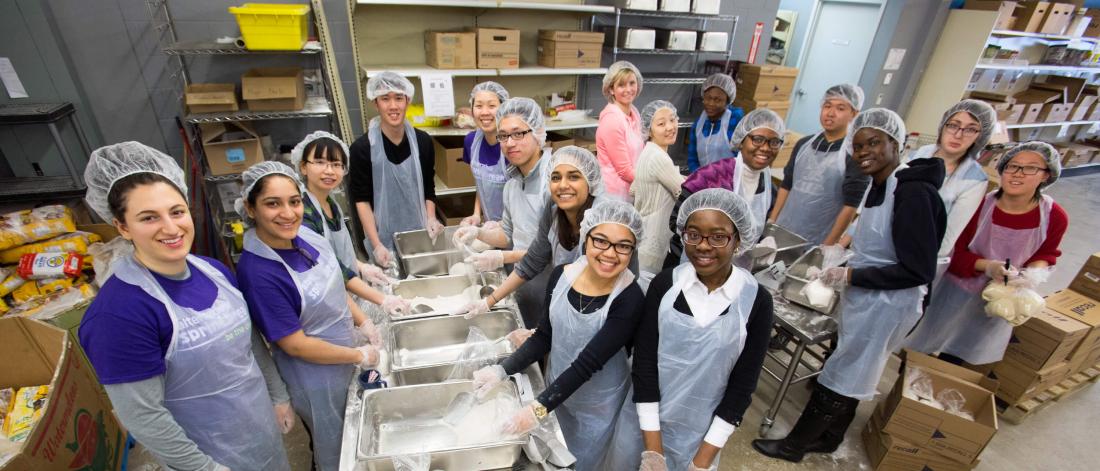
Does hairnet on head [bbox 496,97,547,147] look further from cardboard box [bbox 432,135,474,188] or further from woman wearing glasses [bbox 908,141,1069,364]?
woman wearing glasses [bbox 908,141,1069,364]

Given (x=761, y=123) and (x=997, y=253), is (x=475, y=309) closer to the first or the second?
(x=761, y=123)

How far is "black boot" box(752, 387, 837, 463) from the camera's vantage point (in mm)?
2172

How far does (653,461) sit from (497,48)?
3.08 m

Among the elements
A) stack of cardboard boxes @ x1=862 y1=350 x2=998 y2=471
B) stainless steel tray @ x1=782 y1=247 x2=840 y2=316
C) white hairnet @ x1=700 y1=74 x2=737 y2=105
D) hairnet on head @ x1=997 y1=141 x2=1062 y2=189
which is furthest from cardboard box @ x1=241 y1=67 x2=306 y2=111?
hairnet on head @ x1=997 y1=141 x2=1062 y2=189

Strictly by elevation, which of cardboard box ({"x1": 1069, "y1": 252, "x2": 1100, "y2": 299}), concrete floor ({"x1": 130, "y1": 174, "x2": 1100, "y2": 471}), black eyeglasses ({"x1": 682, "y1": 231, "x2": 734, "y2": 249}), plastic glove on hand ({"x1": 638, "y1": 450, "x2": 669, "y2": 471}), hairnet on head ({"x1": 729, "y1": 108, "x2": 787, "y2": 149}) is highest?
hairnet on head ({"x1": 729, "y1": 108, "x2": 787, "y2": 149})

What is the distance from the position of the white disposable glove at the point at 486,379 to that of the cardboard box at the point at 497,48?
2709 mm

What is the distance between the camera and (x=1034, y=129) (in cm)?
629

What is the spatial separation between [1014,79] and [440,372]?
793 cm

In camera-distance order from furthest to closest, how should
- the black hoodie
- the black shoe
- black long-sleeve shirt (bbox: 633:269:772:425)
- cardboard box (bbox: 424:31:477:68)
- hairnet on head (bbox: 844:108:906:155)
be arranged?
1. cardboard box (bbox: 424:31:477:68)
2. the black shoe
3. hairnet on head (bbox: 844:108:906:155)
4. the black hoodie
5. black long-sleeve shirt (bbox: 633:269:772:425)

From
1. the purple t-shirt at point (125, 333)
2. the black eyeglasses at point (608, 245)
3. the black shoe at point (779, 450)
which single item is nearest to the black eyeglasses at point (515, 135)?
the black eyeglasses at point (608, 245)

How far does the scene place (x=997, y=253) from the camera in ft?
7.59

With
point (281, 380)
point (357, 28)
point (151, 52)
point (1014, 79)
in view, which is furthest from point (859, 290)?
point (1014, 79)

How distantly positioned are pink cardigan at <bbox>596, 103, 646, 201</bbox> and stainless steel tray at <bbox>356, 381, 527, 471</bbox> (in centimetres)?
172

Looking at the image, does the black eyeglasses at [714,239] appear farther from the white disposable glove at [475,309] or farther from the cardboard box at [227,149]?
the cardboard box at [227,149]
